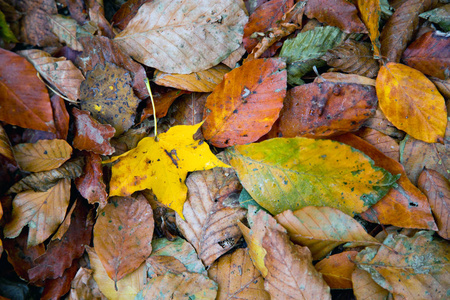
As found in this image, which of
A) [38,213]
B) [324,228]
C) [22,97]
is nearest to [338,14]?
[324,228]

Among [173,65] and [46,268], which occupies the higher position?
[173,65]

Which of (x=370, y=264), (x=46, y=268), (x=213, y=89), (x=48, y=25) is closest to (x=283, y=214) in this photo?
(x=370, y=264)

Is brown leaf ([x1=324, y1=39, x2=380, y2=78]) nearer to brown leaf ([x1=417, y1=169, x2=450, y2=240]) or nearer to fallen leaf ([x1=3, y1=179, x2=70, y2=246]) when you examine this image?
brown leaf ([x1=417, y1=169, x2=450, y2=240])

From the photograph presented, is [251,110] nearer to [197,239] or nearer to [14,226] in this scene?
[197,239]

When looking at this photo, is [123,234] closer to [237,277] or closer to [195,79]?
[237,277]

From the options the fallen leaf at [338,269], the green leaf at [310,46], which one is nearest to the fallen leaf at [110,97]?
the green leaf at [310,46]

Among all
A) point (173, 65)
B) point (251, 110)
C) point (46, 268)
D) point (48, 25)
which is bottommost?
point (46, 268)

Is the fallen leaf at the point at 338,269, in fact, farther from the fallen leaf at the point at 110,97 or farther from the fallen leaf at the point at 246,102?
the fallen leaf at the point at 110,97
